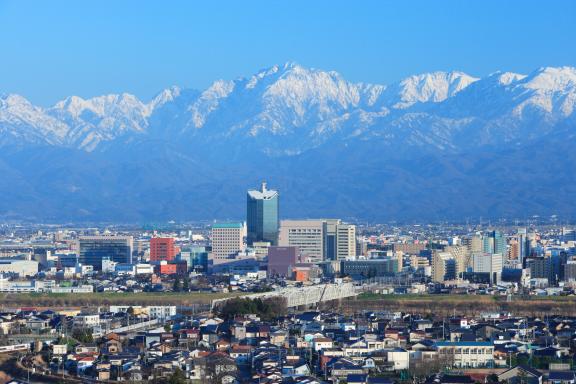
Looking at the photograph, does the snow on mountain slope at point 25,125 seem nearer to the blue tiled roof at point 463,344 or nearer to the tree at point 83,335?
the tree at point 83,335

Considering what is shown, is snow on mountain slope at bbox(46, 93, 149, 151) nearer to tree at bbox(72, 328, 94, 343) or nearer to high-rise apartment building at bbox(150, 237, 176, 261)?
high-rise apartment building at bbox(150, 237, 176, 261)

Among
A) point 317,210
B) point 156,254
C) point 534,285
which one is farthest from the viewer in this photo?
point 317,210

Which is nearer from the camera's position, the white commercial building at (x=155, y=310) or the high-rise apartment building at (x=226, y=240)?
the white commercial building at (x=155, y=310)

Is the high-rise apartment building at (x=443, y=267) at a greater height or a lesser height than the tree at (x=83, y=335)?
greater

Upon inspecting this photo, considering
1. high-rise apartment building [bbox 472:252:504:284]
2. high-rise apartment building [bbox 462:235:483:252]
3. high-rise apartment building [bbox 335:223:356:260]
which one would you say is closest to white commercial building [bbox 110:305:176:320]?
high-rise apartment building [bbox 472:252:504:284]

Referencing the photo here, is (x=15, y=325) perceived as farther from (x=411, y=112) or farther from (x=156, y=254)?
(x=411, y=112)

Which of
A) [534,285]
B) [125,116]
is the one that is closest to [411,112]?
[125,116]

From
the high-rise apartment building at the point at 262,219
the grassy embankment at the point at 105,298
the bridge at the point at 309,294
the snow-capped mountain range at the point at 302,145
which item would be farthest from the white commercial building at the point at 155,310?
the snow-capped mountain range at the point at 302,145
